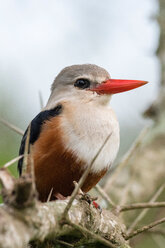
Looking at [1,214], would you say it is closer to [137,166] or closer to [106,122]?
[106,122]

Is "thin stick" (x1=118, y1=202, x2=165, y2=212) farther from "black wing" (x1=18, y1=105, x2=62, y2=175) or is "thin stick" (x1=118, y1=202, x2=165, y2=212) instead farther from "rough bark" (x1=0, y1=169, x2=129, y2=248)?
"black wing" (x1=18, y1=105, x2=62, y2=175)

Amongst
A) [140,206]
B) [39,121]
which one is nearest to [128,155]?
[39,121]

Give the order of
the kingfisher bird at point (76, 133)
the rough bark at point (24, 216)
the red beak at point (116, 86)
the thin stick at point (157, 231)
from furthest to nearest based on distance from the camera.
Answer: the red beak at point (116, 86) < the thin stick at point (157, 231) < the kingfisher bird at point (76, 133) < the rough bark at point (24, 216)

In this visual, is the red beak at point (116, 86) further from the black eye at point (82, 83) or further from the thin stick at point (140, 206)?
the thin stick at point (140, 206)

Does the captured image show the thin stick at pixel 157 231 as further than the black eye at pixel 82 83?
No

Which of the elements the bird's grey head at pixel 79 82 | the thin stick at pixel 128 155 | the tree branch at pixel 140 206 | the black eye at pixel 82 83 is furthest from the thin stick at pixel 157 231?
the black eye at pixel 82 83

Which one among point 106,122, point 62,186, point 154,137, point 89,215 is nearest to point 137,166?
point 154,137

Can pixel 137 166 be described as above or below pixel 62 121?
below

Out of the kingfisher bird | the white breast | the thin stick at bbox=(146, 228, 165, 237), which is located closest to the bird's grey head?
the kingfisher bird
